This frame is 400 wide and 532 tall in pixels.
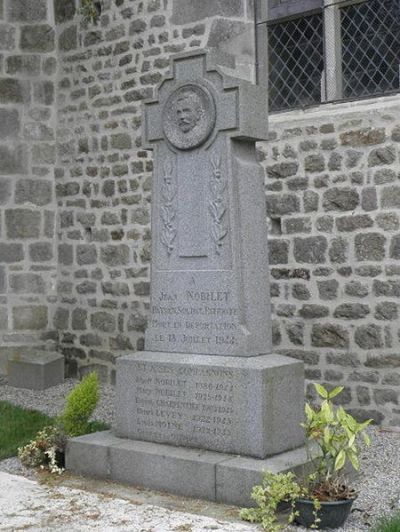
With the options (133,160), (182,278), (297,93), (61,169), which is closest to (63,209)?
(61,169)

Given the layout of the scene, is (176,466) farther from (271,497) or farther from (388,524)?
(388,524)

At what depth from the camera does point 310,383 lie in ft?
25.9

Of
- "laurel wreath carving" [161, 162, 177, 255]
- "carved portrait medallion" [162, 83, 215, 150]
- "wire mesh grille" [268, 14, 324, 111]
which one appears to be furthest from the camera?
"wire mesh grille" [268, 14, 324, 111]

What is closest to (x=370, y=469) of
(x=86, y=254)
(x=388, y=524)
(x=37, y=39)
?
(x=388, y=524)

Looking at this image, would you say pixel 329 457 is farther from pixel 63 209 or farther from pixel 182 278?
pixel 63 209

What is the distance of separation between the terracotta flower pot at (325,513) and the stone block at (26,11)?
7470 mm

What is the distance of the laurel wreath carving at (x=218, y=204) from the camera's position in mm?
5715

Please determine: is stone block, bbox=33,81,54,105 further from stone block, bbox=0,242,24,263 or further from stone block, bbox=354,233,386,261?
stone block, bbox=354,233,386,261

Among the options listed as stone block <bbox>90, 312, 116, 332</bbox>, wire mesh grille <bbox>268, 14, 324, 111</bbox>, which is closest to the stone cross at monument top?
wire mesh grille <bbox>268, 14, 324, 111</bbox>

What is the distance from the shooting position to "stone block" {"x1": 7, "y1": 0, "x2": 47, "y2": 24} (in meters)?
10.4

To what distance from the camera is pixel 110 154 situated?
976 centimetres

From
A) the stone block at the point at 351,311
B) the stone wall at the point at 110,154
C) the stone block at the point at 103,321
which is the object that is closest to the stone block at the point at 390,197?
the stone block at the point at 351,311

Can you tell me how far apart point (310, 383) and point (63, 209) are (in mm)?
3956

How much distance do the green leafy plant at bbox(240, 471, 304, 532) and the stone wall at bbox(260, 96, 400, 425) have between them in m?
2.74
